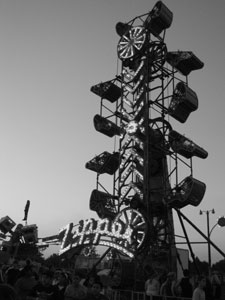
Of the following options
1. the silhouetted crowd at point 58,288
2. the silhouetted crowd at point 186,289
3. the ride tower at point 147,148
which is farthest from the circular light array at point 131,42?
the silhouetted crowd at point 58,288

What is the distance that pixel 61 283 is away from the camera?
37.9ft

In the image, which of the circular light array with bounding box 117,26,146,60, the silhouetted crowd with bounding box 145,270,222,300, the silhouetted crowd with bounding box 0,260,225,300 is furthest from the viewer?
the circular light array with bounding box 117,26,146,60

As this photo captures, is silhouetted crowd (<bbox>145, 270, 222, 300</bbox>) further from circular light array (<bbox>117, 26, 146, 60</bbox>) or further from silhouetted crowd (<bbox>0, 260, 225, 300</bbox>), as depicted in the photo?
circular light array (<bbox>117, 26, 146, 60</bbox>)

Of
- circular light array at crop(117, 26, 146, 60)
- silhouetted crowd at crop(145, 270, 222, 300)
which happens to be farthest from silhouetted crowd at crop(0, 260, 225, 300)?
circular light array at crop(117, 26, 146, 60)

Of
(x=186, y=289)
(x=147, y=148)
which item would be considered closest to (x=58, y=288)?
(x=186, y=289)

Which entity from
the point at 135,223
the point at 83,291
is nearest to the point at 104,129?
the point at 135,223

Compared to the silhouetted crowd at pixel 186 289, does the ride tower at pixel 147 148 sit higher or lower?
higher

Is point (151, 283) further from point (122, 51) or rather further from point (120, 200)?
point (122, 51)

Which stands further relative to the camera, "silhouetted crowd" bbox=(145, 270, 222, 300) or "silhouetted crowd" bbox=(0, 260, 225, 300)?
"silhouetted crowd" bbox=(145, 270, 222, 300)

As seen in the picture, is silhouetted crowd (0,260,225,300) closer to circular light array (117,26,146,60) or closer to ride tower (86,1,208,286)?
ride tower (86,1,208,286)

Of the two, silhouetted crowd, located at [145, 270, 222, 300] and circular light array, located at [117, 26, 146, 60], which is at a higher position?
circular light array, located at [117, 26, 146, 60]

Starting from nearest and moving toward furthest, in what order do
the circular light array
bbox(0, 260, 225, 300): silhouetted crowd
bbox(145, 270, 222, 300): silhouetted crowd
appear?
bbox(0, 260, 225, 300): silhouetted crowd < bbox(145, 270, 222, 300): silhouetted crowd < the circular light array

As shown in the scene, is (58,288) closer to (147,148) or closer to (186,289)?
(186,289)

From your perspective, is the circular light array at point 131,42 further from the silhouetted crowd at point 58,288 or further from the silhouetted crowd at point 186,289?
the silhouetted crowd at point 58,288
